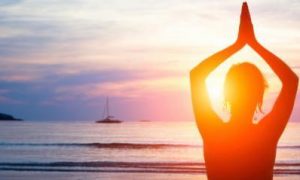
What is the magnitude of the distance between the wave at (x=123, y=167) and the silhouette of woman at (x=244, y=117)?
20.8m

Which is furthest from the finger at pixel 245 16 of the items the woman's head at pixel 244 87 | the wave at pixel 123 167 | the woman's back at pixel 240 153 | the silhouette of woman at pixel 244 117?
the wave at pixel 123 167

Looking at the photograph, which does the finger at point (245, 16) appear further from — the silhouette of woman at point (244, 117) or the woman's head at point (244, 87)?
the woman's head at point (244, 87)

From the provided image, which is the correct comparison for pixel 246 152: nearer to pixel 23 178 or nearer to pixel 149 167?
pixel 23 178

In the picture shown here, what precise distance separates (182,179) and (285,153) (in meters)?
15.9

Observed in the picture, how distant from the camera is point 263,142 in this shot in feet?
Answer: 9.68

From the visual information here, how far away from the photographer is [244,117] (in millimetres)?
2982

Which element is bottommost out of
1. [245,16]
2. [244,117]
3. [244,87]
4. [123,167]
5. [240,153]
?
[240,153]

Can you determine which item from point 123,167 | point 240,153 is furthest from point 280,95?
point 123,167

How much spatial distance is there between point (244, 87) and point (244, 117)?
0.15 metres

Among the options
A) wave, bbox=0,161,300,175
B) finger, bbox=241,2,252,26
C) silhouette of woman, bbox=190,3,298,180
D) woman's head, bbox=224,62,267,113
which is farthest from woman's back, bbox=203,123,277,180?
wave, bbox=0,161,300,175

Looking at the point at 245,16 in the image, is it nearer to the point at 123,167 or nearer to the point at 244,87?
the point at 244,87

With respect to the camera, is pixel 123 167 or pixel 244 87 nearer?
pixel 244 87

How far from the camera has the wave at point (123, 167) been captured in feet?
79.9

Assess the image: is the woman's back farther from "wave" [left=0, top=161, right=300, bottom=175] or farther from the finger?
"wave" [left=0, top=161, right=300, bottom=175]
